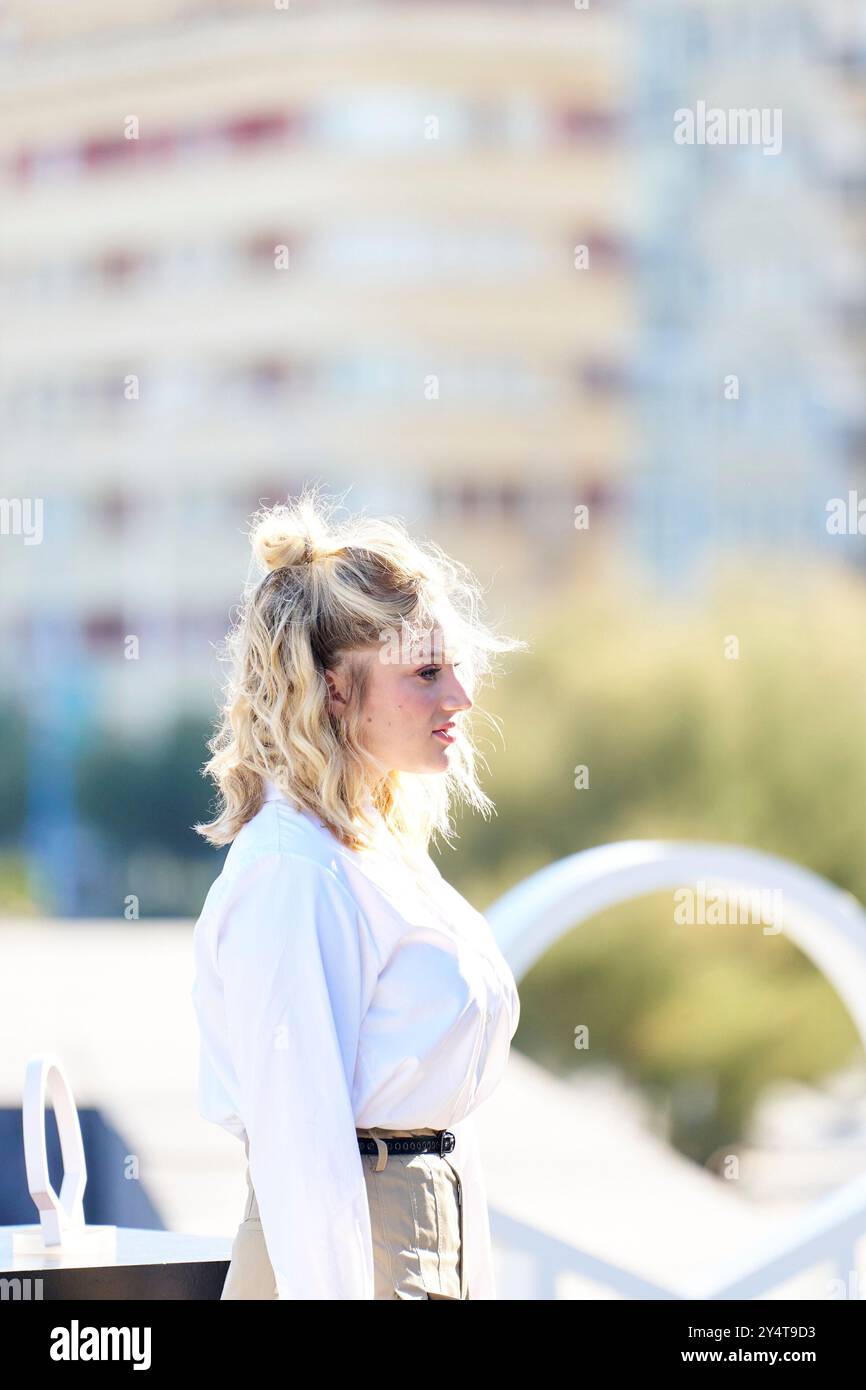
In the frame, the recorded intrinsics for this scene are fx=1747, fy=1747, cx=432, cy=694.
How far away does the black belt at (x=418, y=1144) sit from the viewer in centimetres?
185

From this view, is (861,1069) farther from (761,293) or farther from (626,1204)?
(761,293)

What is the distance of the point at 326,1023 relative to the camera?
176 centimetres

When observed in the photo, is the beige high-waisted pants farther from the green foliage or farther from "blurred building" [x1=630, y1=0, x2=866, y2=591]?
"blurred building" [x1=630, y1=0, x2=866, y2=591]

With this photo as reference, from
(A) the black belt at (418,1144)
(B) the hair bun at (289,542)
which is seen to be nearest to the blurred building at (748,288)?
(B) the hair bun at (289,542)

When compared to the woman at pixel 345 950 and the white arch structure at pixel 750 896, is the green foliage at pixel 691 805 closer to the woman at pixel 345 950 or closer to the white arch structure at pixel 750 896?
the white arch structure at pixel 750 896

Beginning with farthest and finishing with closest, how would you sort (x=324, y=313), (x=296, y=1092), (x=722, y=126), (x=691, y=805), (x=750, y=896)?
(x=722, y=126) → (x=324, y=313) → (x=691, y=805) → (x=750, y=896) → (x=296, y=1092)

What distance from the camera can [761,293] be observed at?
144ft

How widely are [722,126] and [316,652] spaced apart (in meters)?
46.7

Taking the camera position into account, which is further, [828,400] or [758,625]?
[828,400]

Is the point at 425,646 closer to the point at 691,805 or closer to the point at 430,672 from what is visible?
the point at 430,672

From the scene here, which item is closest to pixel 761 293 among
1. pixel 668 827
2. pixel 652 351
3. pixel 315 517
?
pixel 652 351
